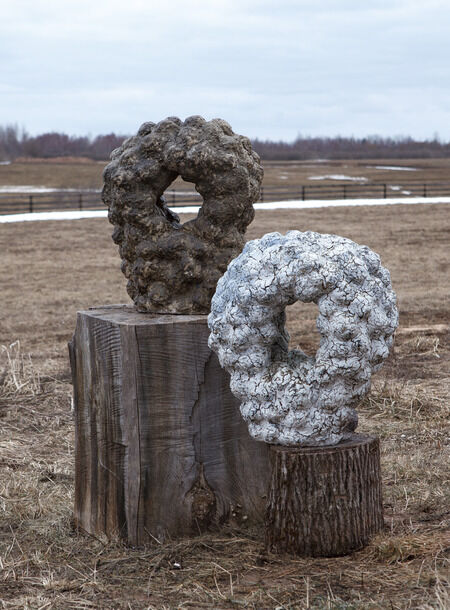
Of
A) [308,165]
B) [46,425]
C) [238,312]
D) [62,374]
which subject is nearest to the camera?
[238,312]

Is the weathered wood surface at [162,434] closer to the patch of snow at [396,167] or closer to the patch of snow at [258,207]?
the patch of snow at [258,207]

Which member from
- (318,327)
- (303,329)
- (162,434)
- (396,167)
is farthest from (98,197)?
(396,167)

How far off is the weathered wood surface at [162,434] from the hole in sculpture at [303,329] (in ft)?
12.9

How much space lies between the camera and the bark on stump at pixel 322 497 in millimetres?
4094

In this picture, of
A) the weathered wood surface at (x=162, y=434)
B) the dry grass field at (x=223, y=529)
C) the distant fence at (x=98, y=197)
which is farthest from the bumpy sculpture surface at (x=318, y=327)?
the distant fence at (x=98, y=197)

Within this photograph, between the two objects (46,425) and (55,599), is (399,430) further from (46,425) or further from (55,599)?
(55,599)

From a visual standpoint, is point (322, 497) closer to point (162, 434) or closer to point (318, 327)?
point (318, 327)

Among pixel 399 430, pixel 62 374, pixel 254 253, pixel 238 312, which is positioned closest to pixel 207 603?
pixel 238 312

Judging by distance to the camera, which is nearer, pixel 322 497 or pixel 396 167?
pixel 322 497

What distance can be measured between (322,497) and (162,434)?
918 millimetres

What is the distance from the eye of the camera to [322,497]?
4.11 m

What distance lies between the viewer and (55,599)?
156 inches

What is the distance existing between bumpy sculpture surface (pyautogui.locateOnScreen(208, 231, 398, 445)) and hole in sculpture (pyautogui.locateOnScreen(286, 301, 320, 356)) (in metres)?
4.39

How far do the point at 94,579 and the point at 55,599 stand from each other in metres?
0.27
